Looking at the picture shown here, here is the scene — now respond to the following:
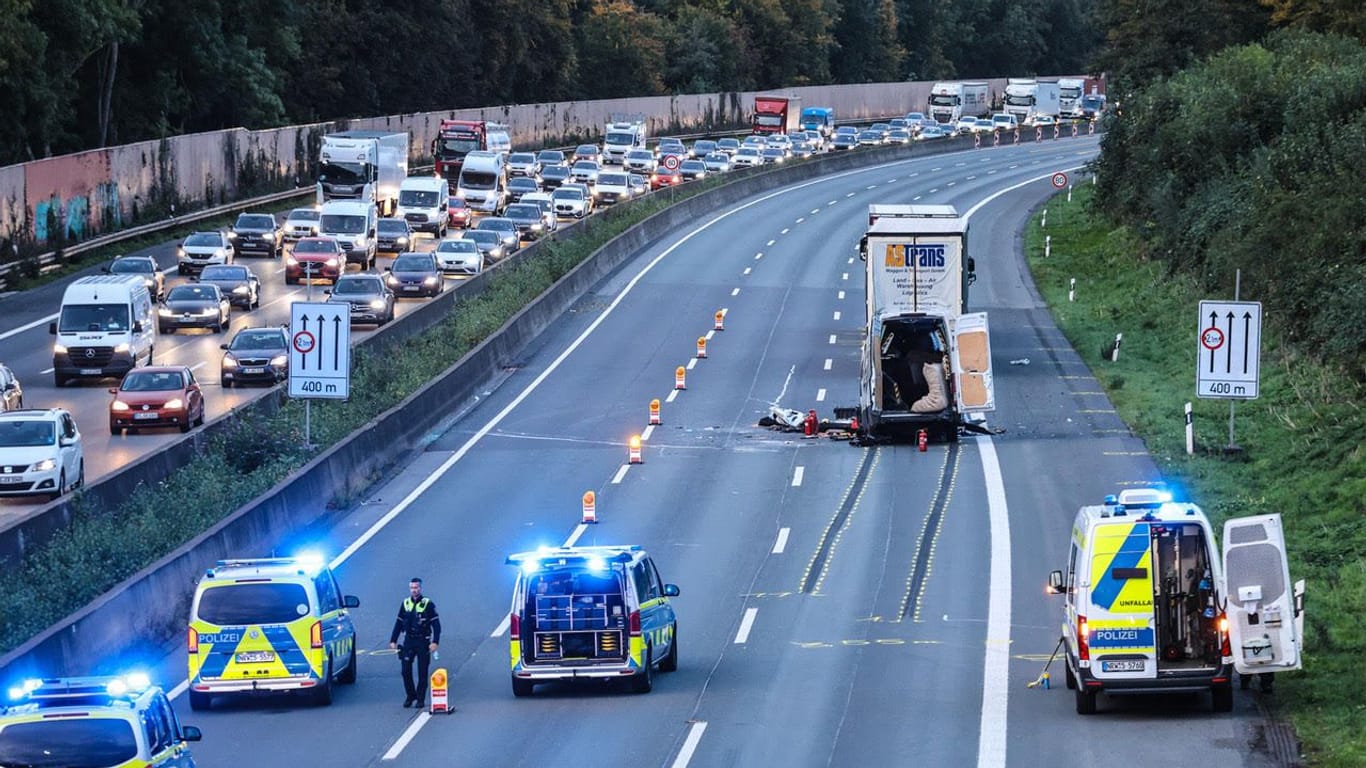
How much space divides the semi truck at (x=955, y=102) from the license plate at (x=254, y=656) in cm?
12778

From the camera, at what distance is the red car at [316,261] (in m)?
64.3

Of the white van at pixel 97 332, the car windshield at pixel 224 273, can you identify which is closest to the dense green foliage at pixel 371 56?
the car windshield at pixel 224 273

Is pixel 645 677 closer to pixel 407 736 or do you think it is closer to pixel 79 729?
pixel 407 736

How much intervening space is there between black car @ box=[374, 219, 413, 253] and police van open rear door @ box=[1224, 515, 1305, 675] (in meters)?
54.3

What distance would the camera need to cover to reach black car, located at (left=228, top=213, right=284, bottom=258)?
72.3 meters

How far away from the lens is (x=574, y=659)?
22719mm

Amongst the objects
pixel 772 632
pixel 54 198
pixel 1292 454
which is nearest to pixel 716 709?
pixel 772 632

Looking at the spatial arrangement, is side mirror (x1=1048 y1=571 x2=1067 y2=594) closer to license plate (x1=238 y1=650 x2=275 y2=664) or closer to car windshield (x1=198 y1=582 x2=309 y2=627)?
car windshield (x1=198 y1=582 x2=309 y2=627)

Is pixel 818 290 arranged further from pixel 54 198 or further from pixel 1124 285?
pixel 54 198

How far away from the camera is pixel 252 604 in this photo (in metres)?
22.2

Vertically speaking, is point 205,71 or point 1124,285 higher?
point 205,71

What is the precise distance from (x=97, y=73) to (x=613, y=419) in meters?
61.5

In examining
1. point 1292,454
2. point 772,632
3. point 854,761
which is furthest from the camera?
point 1292,454

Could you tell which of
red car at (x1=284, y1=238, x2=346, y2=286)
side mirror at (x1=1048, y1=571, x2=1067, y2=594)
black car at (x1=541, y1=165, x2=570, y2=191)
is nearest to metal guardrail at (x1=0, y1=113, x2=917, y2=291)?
red car at (x1=284, y1=238, x2=346, y2=286)
